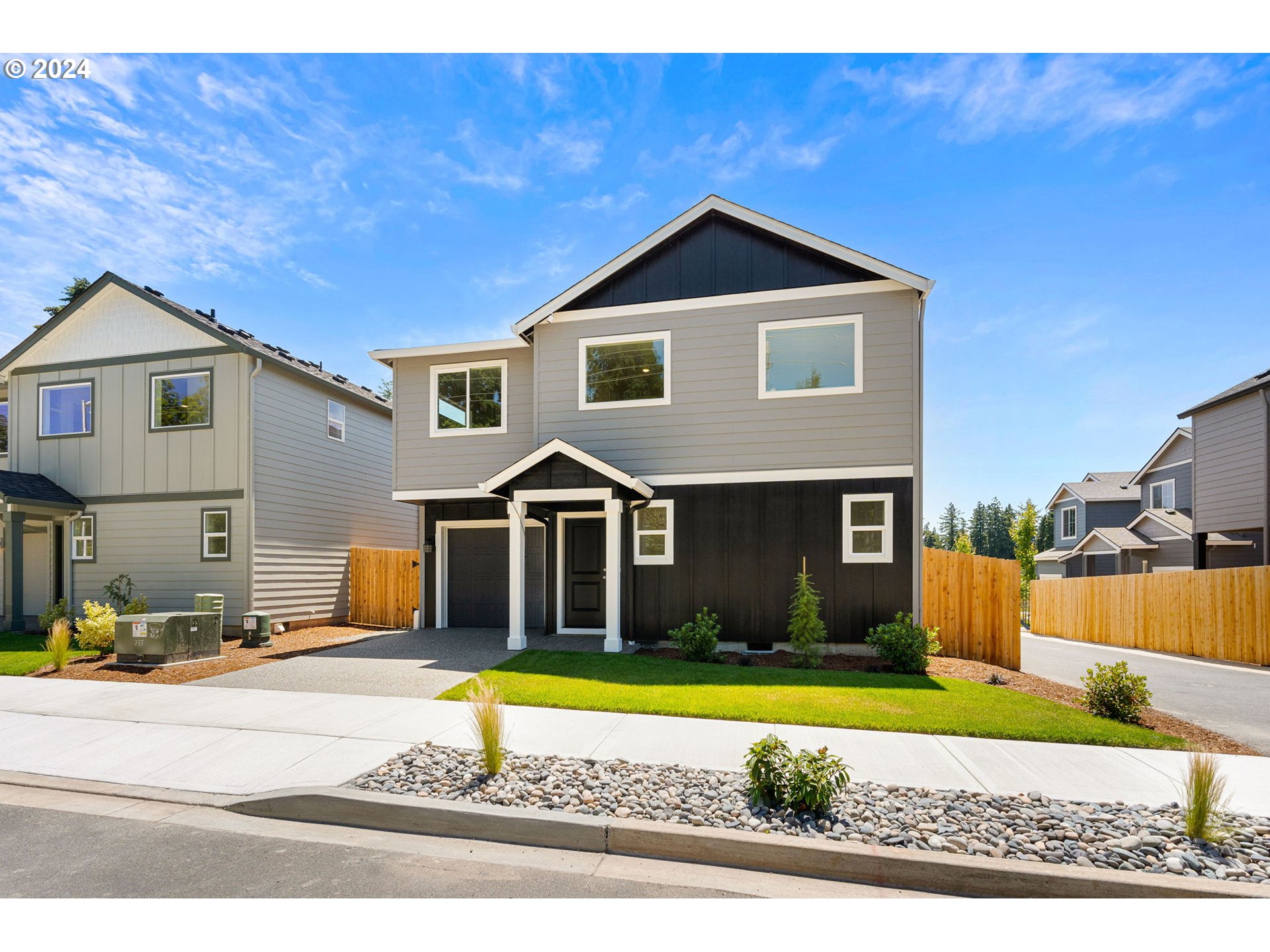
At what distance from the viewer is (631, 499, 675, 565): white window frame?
39.3 feet

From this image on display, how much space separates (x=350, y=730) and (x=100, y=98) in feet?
28.0

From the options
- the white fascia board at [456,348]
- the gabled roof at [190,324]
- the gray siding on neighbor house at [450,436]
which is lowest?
the gray siding on neighbor house at [450,436]

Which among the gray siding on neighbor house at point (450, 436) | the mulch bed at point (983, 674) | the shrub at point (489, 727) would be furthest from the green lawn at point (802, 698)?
the gray siding on neighbor house at point (450, 436)

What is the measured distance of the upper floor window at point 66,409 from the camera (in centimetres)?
1545

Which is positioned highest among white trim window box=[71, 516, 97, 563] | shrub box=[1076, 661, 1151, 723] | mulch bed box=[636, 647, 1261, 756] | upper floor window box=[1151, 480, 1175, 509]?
upper floor window box=[1151, 480, 1175, 509]

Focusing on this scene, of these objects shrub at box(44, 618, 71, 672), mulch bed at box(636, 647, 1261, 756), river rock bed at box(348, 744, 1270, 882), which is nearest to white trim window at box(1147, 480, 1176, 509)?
mulch bed at box(636, 647, 1261, 756)

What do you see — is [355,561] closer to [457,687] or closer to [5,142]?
[457,687]

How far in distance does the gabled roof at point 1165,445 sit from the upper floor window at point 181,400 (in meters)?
31.8

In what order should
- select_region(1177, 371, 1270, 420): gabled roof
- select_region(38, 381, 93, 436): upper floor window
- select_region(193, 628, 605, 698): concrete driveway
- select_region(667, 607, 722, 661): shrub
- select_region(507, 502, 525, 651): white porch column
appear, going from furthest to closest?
select_region(1177, 371, 1270, 420): gabled roof, select_region(38, 381, 93, 436): upper floor window, select_region(507, 502, 525, 651): white porch column, select_region(667, 607, 722, 661): shrub, select_region(193, 628, 605, 698): concrete driveway

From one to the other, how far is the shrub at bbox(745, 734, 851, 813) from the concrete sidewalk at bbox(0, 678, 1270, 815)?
29.6 inches

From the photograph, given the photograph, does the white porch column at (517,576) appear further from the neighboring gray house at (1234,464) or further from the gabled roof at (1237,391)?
the gabled roof at (1237,391)

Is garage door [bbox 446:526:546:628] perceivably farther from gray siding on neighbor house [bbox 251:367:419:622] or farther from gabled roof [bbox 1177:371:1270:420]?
gabled roof [bbox 1177:371:1270:420]

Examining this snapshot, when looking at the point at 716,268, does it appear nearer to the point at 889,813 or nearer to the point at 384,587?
the point at 889,813

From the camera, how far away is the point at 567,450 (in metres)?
11.2
